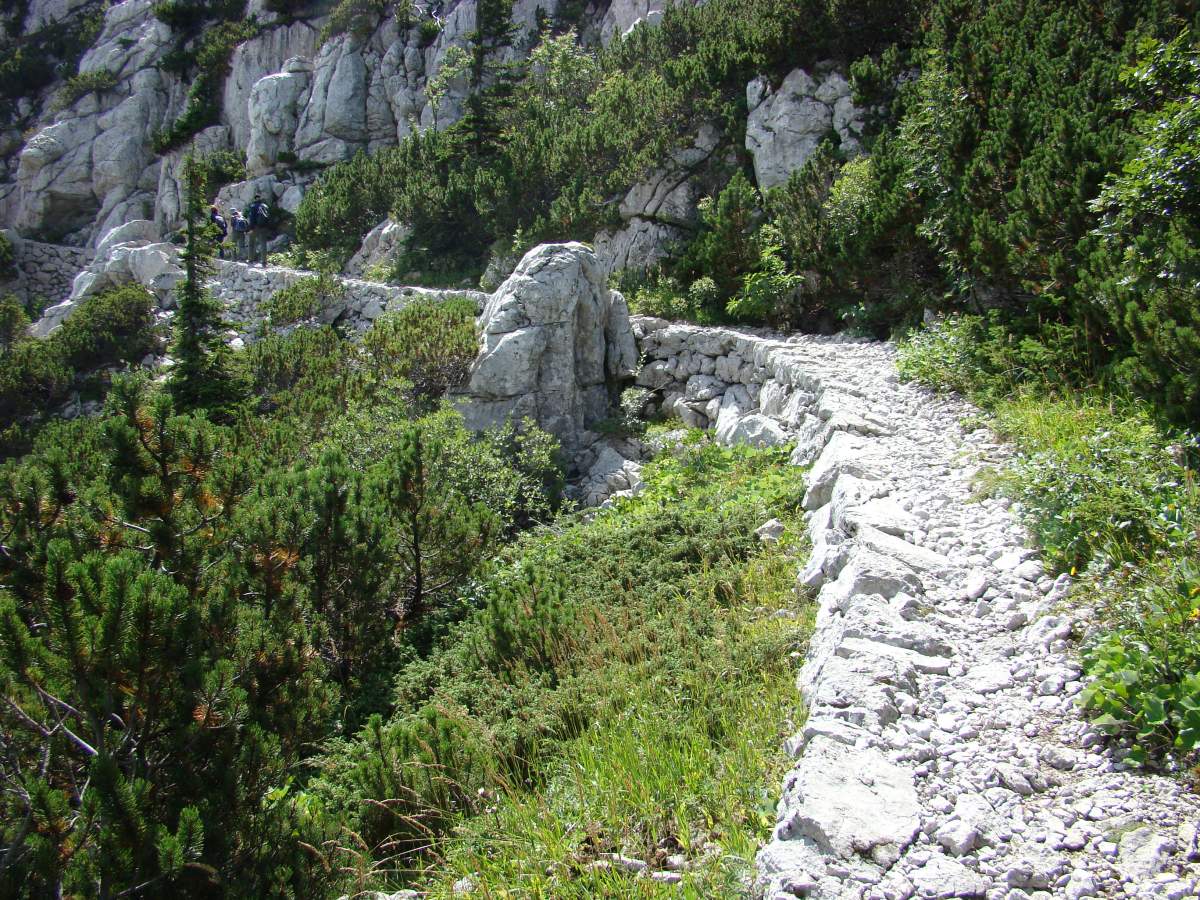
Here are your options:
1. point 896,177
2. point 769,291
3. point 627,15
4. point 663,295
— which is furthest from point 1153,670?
point 627,15

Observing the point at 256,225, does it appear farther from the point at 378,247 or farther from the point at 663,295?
the point at 663,295

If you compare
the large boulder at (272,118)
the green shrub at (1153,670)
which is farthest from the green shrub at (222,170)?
the green shrub at (1153,670)

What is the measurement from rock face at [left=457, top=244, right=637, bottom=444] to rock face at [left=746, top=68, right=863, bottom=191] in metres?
4.80

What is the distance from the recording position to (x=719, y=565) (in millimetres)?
6008

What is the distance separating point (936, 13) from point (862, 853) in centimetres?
1510

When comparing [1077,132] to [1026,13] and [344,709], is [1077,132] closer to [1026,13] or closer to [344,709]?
[1026,13]

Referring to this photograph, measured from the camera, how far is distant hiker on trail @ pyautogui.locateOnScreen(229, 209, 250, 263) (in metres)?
25.0

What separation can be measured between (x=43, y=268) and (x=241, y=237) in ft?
48.2

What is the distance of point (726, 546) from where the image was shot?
6.43m

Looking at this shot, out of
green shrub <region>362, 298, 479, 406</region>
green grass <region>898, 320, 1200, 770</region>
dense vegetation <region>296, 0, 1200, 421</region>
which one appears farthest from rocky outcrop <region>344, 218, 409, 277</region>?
A: green grass <region>898, 320, 1200, 770</region>

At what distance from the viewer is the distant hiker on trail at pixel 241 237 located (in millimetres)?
24969

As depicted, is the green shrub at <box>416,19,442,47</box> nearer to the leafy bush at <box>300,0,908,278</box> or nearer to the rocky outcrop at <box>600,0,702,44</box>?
the leafy bush at <box>300,0,908,278</box>

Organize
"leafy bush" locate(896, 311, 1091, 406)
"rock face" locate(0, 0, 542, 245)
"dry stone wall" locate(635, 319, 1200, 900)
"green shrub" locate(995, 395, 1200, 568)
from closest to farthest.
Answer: "dry stone wall" locate(635, 319, 1200, 900) → "green shrub" locate(995, 395, 1200, 568) → "leafy bush" locate(896, 311, 1091, 406) → "rock face" locate(0, 0, 542, 245)

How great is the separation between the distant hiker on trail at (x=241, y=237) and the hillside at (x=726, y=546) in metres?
11.8
